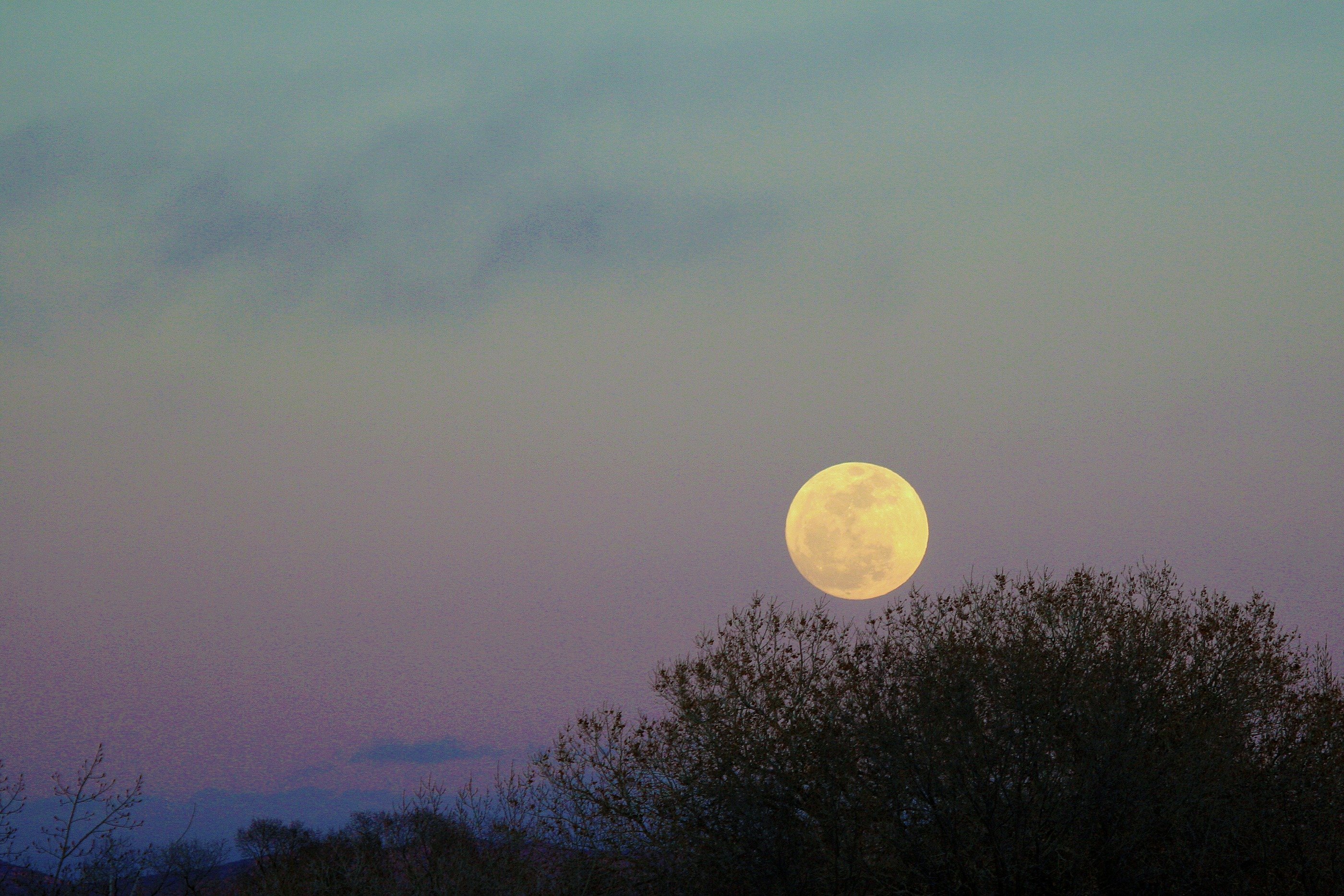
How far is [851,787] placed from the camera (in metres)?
23.8

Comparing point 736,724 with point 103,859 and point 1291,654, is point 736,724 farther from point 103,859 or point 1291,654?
point 103,859

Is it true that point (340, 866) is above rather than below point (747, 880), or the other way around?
above

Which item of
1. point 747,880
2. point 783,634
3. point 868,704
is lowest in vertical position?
point 747,880

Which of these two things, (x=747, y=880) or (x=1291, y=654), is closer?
(x=747, y=880)

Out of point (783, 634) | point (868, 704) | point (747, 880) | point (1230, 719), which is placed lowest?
point (747, 880)

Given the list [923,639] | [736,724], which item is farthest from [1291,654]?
[736,724]

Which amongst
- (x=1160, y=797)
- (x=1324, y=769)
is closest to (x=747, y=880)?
(x=1160, y=797)

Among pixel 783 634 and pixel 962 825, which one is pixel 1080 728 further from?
pixel 783 634

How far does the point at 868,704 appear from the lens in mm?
24188

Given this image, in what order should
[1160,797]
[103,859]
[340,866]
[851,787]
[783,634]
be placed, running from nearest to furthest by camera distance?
[1160,797] → [851,787] → [783,634] → [340,866] → [103,859]

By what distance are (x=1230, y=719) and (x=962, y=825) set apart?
7530mm

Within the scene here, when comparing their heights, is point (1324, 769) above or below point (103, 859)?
below

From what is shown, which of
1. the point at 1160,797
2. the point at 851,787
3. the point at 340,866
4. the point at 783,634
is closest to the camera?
the point at 1160,797

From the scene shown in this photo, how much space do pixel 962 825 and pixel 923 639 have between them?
4543 mm
